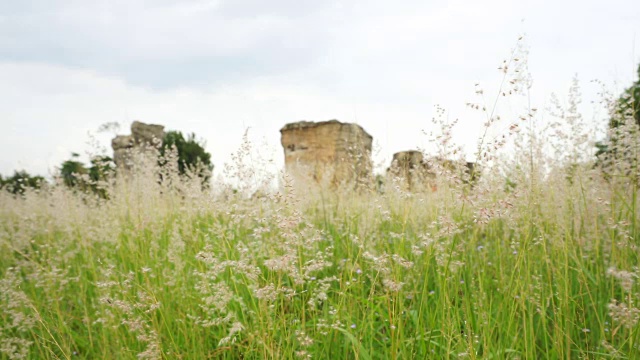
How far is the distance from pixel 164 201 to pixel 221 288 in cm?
379

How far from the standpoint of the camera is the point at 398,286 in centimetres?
193

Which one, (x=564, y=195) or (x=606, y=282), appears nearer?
(x=606, y=282)

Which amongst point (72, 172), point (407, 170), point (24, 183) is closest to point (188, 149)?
point (24, 183)

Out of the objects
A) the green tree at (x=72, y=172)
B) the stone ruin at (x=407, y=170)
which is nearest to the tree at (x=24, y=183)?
the green tree at (x=72, y=172)

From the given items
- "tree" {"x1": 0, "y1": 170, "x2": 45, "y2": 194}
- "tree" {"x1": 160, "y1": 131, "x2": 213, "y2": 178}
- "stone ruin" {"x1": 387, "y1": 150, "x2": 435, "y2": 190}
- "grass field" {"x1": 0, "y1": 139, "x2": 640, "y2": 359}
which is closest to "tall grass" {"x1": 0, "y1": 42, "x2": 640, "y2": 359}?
"grass field" {"x1": 0, "y1": 139, "x2": 640, "y2": 359}

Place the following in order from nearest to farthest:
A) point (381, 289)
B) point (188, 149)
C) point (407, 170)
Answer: point (381, 289) → point (407, 170) → point (188, 149)

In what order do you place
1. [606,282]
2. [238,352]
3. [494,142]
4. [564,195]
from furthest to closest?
[564,195]
[606,282]
[238,352]
[494,142]

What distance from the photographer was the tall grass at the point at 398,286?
2.11 m

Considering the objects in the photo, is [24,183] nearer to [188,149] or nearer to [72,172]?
[72,172]

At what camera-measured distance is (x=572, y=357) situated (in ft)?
8.40

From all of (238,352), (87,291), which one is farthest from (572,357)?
(87,291)

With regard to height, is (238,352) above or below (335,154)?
below

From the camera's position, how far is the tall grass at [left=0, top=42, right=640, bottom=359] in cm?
211

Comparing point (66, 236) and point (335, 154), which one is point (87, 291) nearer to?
point (66, 236)
